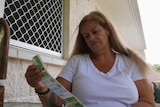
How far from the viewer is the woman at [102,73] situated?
1.05 meters

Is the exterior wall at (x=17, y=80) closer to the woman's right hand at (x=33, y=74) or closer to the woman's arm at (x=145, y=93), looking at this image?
the woman's right hand at (x=33, y=74)

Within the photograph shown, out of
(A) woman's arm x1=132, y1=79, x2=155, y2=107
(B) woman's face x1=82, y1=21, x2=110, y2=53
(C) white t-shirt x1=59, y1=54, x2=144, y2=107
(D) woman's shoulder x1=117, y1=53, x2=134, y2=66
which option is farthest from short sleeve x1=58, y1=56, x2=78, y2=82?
(A) woman's arm x1=132, y1=79, x2=155, y2=107

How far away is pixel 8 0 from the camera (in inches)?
57.7

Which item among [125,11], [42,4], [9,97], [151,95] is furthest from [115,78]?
[125,11]

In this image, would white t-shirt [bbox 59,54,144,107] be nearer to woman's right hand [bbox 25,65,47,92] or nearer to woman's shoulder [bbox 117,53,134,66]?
woman's shoulder [bbox 117,53,134,66]

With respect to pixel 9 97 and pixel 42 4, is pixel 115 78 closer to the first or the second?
pixel 9 97

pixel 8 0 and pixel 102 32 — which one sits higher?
pixel 8 0

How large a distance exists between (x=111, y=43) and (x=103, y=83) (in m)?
0.34

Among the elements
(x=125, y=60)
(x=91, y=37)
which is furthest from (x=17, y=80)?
(x=125, y=60)

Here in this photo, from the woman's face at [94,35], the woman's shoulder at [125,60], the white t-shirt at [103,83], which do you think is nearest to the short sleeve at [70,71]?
the white t-shirt at [103,83]

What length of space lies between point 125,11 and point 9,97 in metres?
3.64

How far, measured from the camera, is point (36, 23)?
1.84 m

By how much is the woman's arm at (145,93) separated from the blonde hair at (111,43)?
0.08m

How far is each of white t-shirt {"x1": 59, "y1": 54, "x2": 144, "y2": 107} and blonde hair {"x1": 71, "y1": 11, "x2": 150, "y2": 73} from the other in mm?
59
